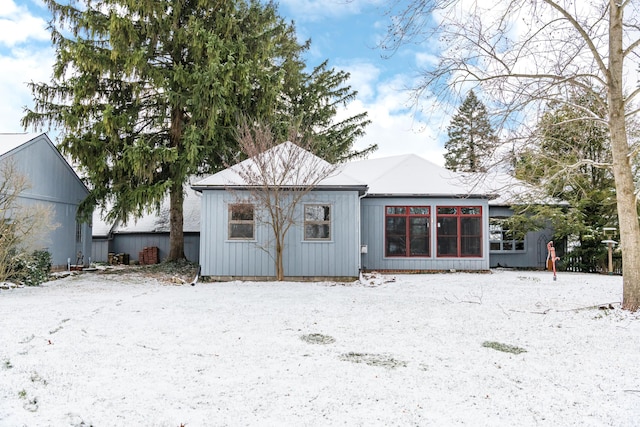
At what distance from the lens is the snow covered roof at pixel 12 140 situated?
12.2 metres

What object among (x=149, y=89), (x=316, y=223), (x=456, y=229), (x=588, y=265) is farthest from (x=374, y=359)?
(x=588, y=265)

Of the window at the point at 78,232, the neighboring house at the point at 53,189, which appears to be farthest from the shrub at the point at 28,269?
the window at the point at 78,232

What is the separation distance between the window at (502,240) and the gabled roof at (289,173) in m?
7.28

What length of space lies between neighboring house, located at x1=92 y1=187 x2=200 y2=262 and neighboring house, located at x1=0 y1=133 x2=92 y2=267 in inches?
117

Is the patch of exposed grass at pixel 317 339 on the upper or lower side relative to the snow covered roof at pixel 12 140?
lower

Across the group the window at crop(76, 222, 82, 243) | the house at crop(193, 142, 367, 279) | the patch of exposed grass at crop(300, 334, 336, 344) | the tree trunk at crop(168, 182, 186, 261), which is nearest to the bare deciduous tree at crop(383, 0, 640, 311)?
the patch of exposed grass at crop(300, 334, 336, 344)

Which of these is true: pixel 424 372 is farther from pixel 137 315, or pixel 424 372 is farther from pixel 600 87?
pixel 600 87

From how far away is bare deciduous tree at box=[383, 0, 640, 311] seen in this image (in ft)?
22.8

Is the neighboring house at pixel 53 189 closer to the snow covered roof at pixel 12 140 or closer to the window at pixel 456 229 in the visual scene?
the snow covered roof at pixel 12 140

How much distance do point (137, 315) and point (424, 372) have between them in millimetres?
4741

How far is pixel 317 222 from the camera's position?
1210 cm

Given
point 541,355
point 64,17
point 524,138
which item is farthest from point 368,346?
point 64,17

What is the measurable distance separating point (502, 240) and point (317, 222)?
833cm

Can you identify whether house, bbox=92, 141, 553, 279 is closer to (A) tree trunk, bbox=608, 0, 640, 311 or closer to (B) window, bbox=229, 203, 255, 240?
(B) window, bbox=229, 203, 255, 240
